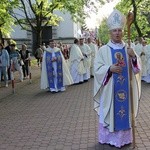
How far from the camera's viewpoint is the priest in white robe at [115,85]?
23.0 ft

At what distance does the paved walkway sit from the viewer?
24.9 feet

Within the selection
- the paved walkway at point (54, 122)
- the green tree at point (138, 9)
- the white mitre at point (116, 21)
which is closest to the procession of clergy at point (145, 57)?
the paved walkway at point (54, 122)

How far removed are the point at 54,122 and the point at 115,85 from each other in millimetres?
2940

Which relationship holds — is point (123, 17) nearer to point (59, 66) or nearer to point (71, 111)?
point (71, 111)

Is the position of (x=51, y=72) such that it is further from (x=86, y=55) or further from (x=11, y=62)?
(x=86, y=55)

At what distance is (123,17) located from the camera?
23.3 feet

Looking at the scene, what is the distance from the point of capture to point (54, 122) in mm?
9625

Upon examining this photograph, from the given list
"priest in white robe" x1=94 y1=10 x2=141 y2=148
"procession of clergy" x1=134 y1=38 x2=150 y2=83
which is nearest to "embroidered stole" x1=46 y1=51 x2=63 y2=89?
"procession of clergy" x1=134 y1=38 x2=150 y2=83

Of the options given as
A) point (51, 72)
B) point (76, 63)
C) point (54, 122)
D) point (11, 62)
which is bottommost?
point (54, 122)

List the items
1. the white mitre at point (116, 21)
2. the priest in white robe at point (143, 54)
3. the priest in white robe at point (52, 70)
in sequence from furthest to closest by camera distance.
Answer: the priest in white robe at point (143, 54) → the priest in white robe at point (52, 70) → the white mitre at point (116, 21)

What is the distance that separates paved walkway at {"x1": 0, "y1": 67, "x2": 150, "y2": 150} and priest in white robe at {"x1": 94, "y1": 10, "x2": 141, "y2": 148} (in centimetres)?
31

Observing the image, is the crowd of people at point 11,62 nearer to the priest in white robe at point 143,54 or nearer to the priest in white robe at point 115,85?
the priest in white robe at point 143,54

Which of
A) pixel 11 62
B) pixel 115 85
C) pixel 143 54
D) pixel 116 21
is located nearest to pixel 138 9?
pixel 143 54

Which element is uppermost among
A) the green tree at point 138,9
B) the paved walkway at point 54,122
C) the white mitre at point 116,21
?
the green tree at point 138,9
